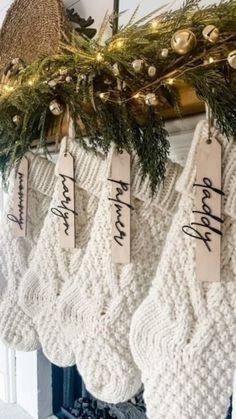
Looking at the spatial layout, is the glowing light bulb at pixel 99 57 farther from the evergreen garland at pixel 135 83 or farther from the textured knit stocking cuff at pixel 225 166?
the textured knit stocking cuff at pixel 225 166

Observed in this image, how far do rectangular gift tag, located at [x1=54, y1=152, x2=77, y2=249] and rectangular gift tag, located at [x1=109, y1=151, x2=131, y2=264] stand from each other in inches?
3.8

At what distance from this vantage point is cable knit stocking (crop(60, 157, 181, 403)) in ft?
1.72

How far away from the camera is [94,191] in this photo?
1.93 feet

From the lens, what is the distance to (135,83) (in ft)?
1.60

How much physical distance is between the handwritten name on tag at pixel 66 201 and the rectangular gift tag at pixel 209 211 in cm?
23

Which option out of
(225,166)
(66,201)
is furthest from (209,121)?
(66,201)

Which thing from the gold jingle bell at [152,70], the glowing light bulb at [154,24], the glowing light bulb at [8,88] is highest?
the glowing light bulb at [154,24]

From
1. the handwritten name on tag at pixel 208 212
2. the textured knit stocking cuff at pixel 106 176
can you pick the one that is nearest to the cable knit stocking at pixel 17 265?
the textured knit stocking cuff at pixel 106 176

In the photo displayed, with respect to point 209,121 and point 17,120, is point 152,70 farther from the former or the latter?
point 17,120

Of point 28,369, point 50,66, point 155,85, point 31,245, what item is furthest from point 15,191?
point 28,369

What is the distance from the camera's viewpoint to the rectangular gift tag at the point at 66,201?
60cm

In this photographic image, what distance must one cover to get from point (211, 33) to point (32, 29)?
1.59ft

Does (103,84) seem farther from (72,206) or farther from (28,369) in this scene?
(28,369)

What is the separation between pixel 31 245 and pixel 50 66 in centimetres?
31
